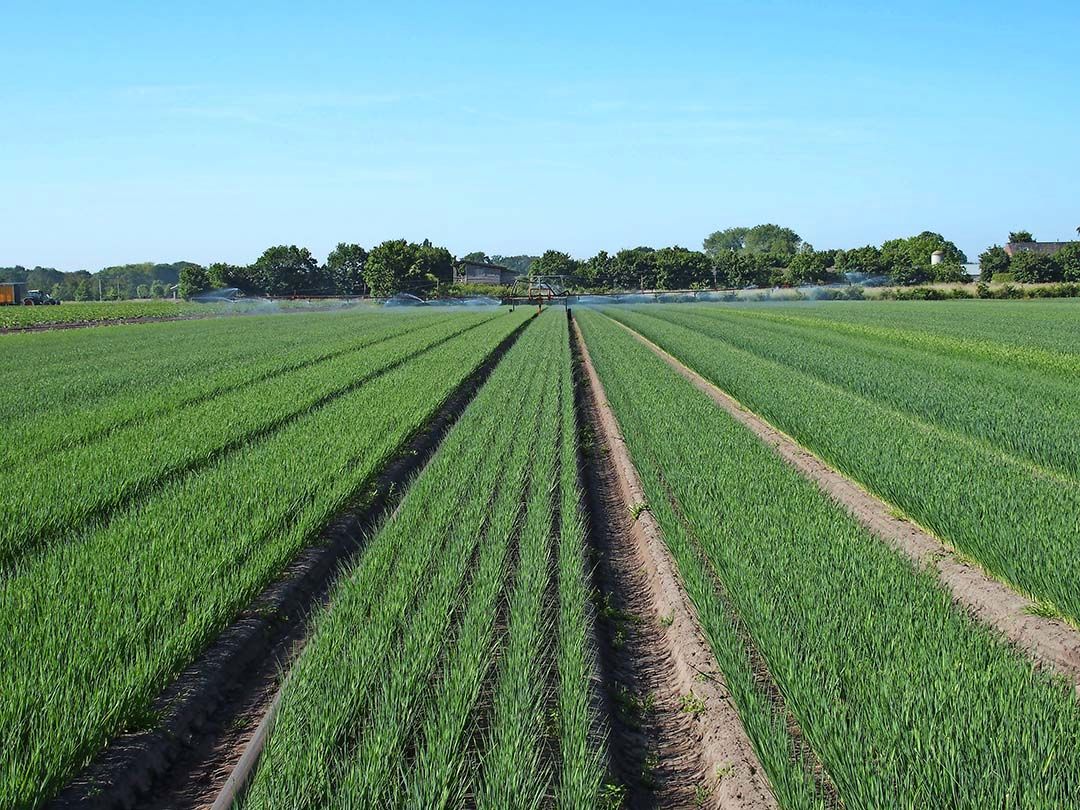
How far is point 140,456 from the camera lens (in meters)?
8.61

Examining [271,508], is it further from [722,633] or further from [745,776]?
[745,776]

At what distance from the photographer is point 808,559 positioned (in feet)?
17.7

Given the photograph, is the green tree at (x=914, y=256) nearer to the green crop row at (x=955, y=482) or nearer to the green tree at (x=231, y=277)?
the green tree at (x=231, y=277)

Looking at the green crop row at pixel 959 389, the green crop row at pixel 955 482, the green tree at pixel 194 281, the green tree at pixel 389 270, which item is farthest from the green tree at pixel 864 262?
the green crop row at pixel 955 482

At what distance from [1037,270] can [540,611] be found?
92.9m

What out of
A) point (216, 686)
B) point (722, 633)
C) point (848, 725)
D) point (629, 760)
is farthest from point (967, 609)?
point (216, 686)

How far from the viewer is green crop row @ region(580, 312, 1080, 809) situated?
9.84 feet

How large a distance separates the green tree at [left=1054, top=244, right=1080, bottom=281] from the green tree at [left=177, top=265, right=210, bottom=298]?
89.6 metres

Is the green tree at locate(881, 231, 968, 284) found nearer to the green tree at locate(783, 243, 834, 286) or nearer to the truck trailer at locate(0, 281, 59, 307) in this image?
the green tree at locate(783, 243, 834, 286)

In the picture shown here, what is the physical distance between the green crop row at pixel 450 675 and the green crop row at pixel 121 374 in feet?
17.4

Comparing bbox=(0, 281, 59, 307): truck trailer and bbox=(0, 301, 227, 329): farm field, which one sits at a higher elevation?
bbox=(0, 281, 59, 307): truck trailer

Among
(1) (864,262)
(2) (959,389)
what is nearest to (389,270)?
(1) (864,262)

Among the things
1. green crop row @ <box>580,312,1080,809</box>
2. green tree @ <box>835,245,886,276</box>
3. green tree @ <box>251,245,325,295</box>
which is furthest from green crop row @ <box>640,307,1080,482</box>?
green tree @ <box>835,245,886,276</box>

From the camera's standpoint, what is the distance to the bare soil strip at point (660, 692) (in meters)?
3.63
